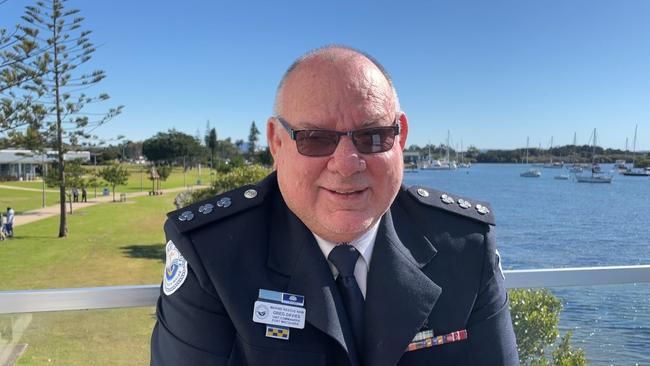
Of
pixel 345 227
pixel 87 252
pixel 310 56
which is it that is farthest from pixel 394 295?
pixel 87 252

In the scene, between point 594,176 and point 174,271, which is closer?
point 174,271

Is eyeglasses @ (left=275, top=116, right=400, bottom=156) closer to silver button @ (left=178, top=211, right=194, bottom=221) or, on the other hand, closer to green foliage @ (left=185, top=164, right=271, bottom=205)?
silver button @ (left=178, top=211, right=194, bottom=221)

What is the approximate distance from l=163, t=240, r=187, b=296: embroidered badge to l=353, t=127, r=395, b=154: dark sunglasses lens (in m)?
0.55

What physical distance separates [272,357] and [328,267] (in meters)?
0.27

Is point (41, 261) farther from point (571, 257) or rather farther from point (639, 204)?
point (639, 204)

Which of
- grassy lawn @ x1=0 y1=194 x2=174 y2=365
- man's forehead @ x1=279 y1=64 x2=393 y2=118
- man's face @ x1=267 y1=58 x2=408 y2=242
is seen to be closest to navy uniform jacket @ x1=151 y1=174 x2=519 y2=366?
man's face @ x1=267 y1=58 x2=408 y2=242

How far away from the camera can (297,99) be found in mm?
1300

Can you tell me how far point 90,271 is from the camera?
1692 centimetres

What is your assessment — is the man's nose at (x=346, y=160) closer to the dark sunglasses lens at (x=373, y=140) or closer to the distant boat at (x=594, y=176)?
the dark sunglasses lens at (x=373, y=140)

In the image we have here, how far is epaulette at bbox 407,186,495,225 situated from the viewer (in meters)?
1.58

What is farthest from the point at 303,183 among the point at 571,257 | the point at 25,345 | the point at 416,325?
the point at 571,257

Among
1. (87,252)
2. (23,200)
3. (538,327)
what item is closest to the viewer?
(538,327)

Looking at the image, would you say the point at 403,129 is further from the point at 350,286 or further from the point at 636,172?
the point at 636,172

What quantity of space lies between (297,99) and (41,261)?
20.1 meters
